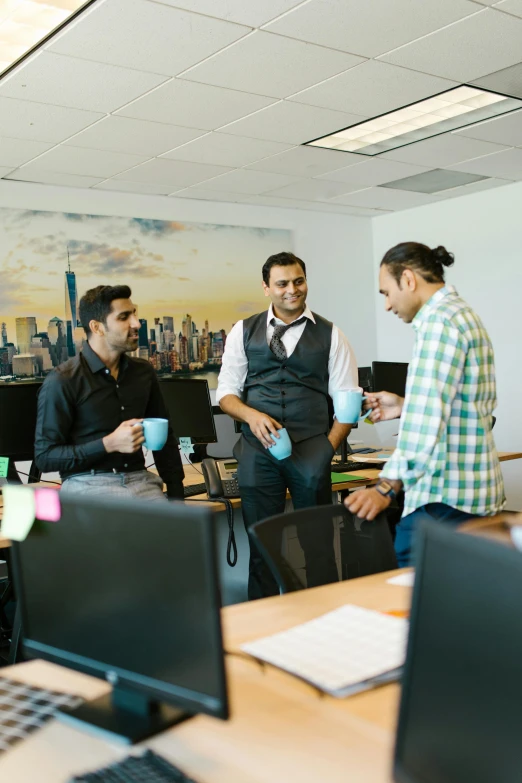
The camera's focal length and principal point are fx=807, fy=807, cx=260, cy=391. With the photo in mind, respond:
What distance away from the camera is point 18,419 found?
140 inches

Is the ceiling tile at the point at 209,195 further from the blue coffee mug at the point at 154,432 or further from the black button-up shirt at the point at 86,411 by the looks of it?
the blue coffee mug at the point at 154,432

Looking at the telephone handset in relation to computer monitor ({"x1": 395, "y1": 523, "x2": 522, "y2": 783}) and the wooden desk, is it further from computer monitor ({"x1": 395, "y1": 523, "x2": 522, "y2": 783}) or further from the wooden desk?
computer monitor ({"x1": 395, "y1": 523, "x2": 522, "y2": 783})

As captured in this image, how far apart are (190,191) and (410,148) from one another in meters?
1.86

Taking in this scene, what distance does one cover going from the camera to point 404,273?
2377 millimetres

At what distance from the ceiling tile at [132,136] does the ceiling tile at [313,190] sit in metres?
1.58

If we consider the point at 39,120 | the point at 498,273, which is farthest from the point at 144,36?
the point at 498,273

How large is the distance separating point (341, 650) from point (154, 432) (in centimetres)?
133

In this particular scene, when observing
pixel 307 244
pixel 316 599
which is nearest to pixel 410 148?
pixel 307 244

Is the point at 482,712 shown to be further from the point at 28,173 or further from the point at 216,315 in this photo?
the point at 216,315

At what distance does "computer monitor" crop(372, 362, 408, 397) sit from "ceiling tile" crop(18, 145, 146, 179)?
2.09 m

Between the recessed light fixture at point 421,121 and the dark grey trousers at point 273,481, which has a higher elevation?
the recessed light fixture at point 421,121

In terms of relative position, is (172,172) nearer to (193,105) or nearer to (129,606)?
(193,105)

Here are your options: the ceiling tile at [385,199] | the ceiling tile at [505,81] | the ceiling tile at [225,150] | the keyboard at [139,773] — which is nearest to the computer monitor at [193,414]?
the ceiling tile at [225,150]

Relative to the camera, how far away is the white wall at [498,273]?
6762 mm
